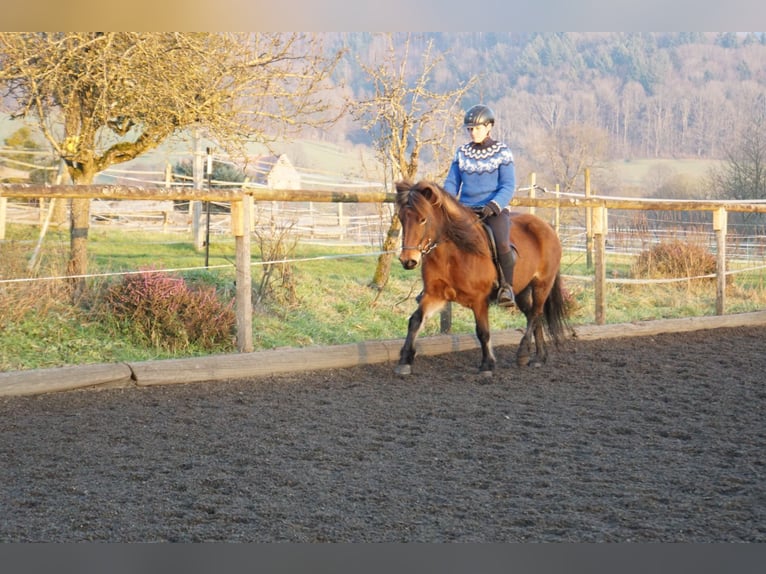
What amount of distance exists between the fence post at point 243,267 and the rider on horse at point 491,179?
1649mm

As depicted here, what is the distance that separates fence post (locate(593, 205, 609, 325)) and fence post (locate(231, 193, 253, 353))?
398 cm

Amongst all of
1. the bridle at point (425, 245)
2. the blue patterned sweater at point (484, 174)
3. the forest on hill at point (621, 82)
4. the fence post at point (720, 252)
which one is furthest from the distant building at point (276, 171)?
the forest on hill at point (621, 82)

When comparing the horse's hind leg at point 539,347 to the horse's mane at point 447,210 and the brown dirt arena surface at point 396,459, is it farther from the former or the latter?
the horse's mane at point 447,210

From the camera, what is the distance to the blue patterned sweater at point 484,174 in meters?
6.52

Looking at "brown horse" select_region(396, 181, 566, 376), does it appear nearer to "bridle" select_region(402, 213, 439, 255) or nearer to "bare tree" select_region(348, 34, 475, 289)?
"bridle" select_region(402, 213, 439, 255)

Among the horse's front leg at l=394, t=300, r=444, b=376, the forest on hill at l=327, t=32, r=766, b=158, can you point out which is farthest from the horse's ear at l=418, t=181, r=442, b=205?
the forest on hill at l=327, t=32, r=766, b=158

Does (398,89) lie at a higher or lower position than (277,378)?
higher

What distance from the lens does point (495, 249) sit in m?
6.51

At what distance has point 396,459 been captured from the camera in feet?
13.5

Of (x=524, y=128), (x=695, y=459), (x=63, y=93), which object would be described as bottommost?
(x=695, y=459)

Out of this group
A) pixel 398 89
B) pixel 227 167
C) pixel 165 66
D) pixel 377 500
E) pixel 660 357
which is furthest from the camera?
pixel 227 167

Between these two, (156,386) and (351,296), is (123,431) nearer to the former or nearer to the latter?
(156,386)

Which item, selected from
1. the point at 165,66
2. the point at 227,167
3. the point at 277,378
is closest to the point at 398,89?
the point at 165,66

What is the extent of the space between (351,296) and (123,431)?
566 centimetres
